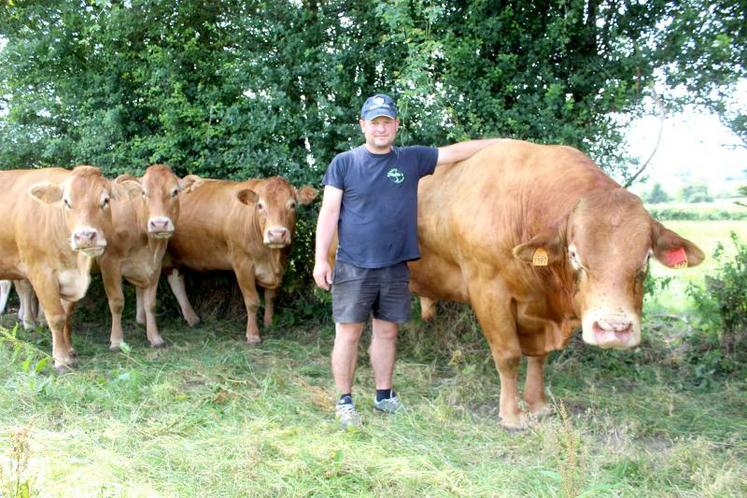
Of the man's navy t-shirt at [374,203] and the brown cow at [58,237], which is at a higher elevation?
the man's navy t-shirt at [374,203]

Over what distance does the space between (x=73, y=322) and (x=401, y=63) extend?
5.44 m

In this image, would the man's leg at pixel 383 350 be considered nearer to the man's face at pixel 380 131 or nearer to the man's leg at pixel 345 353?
the man's leg at pixel 345 353

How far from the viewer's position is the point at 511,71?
23.3ft

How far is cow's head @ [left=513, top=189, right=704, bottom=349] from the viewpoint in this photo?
13.3ft

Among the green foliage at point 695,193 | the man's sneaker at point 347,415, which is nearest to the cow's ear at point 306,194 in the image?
the man's sneaker at point 347,415

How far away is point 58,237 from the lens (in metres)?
7.24

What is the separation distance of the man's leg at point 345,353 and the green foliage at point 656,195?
11.6 ft

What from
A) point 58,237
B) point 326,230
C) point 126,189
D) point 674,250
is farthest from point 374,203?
point 126,189

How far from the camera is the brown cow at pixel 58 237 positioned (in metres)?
7.06

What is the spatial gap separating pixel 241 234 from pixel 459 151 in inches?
166

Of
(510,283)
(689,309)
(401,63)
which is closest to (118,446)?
(510,283)

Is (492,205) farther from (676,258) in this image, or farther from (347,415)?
(347,415)

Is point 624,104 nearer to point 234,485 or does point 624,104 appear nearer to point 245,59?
point 245,59

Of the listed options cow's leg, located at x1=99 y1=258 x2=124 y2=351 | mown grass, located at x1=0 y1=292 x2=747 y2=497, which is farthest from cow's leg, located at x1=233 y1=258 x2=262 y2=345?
cow's leg, located at x1=99 y1=258 x2=124 y2=351
